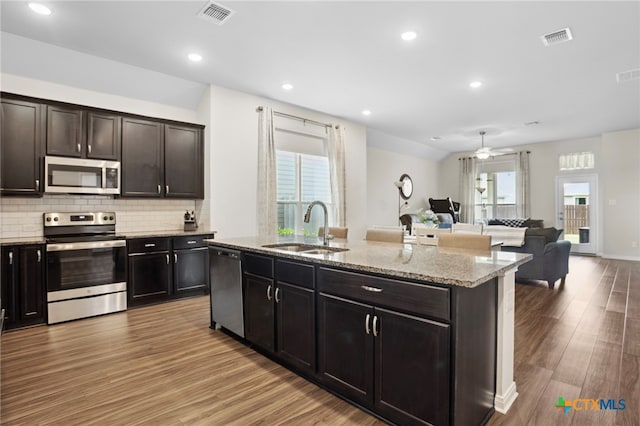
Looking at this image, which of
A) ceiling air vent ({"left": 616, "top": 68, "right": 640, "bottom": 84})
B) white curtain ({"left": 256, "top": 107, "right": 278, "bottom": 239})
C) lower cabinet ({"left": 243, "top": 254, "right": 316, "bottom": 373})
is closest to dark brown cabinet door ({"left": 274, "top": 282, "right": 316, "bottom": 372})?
lower cabinet ({"left": 243, "top": 254, "right": 316, "bottom": 373})

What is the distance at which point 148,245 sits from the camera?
429 cm

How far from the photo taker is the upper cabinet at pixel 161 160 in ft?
14.5

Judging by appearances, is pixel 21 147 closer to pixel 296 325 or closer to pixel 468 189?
pixel 296 325

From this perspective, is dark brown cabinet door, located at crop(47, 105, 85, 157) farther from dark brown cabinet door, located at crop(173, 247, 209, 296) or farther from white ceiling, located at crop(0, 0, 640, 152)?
dark brown cabinet door, located at crop(173, 247, 209, 296)

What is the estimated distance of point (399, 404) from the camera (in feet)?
5.96

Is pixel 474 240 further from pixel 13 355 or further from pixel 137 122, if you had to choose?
pixel 137 122

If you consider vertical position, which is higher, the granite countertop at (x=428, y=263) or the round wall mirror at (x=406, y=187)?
the round wall mirror at (x=406, y=187)

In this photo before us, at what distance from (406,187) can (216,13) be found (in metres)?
7.71

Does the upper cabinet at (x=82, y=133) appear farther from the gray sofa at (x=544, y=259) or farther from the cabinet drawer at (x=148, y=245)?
the gray sofa at (x=544, y=259)

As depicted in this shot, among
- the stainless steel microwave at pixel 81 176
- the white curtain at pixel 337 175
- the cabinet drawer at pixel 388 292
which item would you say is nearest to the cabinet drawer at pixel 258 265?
the cabinet drawer at pixel 388 292

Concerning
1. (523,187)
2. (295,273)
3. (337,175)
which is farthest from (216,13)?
(523,187)

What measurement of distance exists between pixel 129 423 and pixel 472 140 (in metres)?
9.44

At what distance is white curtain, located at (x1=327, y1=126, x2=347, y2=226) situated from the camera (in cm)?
647

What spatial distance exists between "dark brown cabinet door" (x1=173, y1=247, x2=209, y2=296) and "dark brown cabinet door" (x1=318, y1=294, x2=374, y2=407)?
2.92 meters
